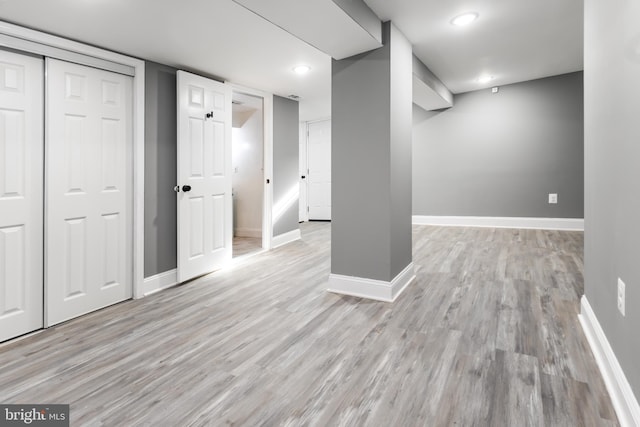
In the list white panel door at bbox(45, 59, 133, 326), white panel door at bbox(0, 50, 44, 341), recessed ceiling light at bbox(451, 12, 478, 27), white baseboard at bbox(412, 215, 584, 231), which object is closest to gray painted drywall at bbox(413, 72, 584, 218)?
white baseboard at bbox(412, 215, 584, 231)

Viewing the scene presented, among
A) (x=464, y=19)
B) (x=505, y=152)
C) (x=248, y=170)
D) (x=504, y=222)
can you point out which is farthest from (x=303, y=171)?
(x=464, y=19)

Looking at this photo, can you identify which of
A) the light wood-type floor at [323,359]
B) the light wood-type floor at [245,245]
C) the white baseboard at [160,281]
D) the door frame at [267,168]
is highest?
the door frame at [267,168]

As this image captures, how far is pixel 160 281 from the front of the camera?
3.13 meters

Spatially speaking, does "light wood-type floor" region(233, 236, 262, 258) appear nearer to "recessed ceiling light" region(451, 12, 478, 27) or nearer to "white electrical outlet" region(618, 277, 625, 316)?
"recessed ceiling light" region(451, 12, 478, 27)

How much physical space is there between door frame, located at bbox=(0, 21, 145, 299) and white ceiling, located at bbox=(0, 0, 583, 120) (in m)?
0.07

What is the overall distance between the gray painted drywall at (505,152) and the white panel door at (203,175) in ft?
12.5

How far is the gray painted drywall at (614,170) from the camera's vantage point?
1.24 metres

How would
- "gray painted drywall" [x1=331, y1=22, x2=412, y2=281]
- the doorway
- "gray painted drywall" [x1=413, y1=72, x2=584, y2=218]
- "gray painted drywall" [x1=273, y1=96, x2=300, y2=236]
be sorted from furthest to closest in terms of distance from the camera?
the doorway → "gray painted drywall" [x1=413, y1=72, x2=584, y2=218] → "gray painted drywall" [x1=273, y1=96, x2=300, y2=236] → "gray painted drywall" [x1=331, y1=22, x2=412, y2=281]

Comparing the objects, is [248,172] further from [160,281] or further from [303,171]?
[160,281]

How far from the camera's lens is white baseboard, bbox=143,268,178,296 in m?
3.02

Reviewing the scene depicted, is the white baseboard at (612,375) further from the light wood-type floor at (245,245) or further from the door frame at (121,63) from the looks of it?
the light wood-type floor at (245,245)

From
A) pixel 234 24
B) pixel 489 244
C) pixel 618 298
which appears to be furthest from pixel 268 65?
pixel 489 244

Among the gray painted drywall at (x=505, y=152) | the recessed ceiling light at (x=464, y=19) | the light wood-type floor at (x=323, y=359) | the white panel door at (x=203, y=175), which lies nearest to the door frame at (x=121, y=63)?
the white panel door at (x=203, y=175)

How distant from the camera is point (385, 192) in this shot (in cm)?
263
